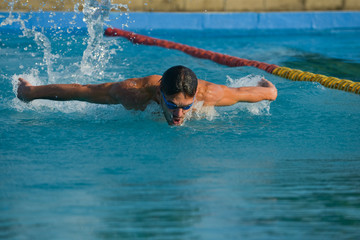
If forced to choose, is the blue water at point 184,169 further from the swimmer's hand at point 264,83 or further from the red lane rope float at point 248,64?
the red lane rope float at point 248,64

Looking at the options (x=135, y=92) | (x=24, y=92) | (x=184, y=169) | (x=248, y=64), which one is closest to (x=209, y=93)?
(x=135, y=92)

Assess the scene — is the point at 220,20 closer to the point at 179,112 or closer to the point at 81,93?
the point at 81,93

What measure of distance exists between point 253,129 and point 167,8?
595 centimetres

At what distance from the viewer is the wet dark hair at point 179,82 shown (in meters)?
3.15

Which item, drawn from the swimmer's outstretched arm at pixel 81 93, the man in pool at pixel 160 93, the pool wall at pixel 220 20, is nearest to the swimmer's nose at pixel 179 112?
the man in pool at pixel 160 93

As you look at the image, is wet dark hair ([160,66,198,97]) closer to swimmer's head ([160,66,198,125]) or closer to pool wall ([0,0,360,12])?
swimmer's head ([160,66,198,125])

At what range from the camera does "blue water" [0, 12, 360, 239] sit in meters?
2.04

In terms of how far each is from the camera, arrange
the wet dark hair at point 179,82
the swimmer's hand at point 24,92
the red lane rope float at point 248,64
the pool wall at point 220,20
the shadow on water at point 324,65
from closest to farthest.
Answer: the wet dark hair at point 179,82 < the swimmer's hand at point 24,92 < the red lane rope float at point 248,64 < the shadow on water at point 324,65 < the pool wall at point 220,20

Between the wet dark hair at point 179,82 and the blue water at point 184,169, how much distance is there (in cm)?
32

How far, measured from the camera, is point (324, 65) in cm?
657

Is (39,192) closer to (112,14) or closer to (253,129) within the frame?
(253,129)

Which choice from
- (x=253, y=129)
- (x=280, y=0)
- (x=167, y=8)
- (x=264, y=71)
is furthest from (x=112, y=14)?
(x=253, y=129)

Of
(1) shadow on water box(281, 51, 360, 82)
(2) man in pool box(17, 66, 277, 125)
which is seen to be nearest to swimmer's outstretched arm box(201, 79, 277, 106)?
(2) man in pool box(17, 66, 277, 125)

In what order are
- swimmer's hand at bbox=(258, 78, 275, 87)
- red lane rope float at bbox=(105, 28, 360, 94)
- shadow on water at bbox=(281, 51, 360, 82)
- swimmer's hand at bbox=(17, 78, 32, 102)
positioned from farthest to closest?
shadow on water at bbox=(281, 51, 360, 82) → red lane rope float at bbox=(105, 28, 360, 94) → swimmer's hand at bbox=(258, 78, 275, 87) → swimmer's hand at bbox=(17, 78, 32, 102)
